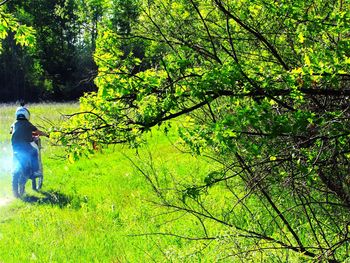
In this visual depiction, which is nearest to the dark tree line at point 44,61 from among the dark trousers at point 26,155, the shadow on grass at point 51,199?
the dark trousers at point 26,155

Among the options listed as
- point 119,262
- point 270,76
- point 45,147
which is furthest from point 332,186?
point 45,147

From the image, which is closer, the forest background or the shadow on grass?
the forest background

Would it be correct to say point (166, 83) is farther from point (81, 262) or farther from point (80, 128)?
point (81, 262)

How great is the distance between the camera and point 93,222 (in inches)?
331

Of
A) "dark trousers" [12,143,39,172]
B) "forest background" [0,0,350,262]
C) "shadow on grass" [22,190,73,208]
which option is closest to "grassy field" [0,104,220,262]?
"shadow on grass" [22,190,73,208]

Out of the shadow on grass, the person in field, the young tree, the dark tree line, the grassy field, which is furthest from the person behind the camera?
the dark tree line

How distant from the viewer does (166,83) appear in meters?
3.70

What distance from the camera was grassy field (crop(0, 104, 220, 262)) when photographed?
264 inches

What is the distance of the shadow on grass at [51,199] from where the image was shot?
31.9ft

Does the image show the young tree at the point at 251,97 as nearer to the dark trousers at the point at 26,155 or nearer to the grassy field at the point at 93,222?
the grassy field at the point at 93,222

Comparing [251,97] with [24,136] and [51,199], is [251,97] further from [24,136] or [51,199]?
[24,136]

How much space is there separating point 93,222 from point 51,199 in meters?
2.02

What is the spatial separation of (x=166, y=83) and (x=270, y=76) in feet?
2.51

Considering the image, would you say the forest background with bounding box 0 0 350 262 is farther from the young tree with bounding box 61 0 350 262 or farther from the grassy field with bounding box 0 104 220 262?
the grassy field with bounding box 0 104 220 262
